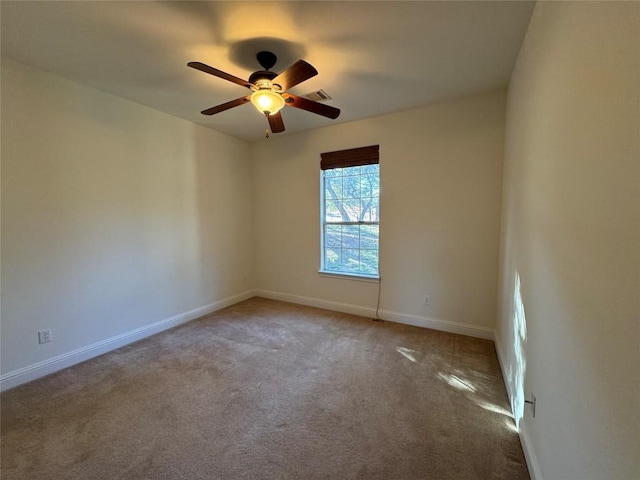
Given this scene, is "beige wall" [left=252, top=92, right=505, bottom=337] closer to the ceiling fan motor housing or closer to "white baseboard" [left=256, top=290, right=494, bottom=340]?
Answer: "white baseboard" [left=256, top=290, right=494, bottom=340]

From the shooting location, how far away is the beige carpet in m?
1.49

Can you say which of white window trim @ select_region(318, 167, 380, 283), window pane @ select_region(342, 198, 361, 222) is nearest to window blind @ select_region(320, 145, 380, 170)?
white window trim @ select_region(318, 167, 380, 283)

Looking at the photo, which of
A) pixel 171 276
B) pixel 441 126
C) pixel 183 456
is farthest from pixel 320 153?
pixel 183 456

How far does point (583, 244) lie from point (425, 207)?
92.7 inches

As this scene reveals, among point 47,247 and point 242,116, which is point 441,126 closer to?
point 242,116

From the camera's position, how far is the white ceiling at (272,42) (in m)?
1.68

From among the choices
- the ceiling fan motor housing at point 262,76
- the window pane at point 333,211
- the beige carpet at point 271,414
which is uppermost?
the ceiling fan motor housing at point 262,76

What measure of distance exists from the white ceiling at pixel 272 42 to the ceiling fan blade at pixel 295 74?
0.33m

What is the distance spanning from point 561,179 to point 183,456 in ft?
7.83

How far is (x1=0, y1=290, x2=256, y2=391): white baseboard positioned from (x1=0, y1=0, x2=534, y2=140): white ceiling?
2520 mm

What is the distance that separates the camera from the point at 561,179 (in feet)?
3.86

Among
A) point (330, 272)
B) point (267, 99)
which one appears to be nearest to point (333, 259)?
point (330, 272)

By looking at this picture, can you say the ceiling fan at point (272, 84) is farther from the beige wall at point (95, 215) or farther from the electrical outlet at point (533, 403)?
the electrical outlet at point (533, 403)

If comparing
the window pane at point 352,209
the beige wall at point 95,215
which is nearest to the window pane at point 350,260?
the window pane at point 352,209
